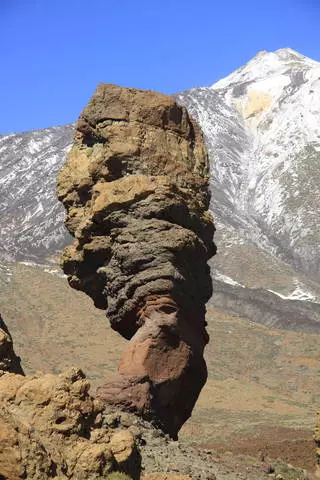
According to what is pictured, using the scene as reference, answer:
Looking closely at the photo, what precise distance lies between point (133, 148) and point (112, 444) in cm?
1236

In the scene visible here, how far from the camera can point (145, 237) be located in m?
20.8

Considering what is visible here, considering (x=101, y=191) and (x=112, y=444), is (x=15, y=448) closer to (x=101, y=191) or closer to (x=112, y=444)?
(x=112, y=444)

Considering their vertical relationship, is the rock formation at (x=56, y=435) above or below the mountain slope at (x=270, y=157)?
below

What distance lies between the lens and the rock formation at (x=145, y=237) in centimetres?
1991

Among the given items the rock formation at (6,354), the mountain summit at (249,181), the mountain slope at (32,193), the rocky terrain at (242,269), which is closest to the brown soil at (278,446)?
the rocky terrain at (242,269)

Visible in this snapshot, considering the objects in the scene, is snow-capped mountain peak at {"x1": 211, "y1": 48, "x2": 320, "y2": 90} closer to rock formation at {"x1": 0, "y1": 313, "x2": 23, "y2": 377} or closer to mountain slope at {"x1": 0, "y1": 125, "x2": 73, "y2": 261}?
mountain slope at {"x1": 0, "y1": 125, "x2": 73, "y2": 261}

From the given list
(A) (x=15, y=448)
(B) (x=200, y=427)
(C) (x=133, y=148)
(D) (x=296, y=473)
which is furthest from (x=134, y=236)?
(B) (x=200, y=427)

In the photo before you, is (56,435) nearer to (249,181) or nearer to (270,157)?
Answer: (249,181)

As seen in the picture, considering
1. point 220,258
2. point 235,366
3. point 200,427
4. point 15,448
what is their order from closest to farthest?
point 15,448 → point 200,427 → point 235,366 → point 220,258

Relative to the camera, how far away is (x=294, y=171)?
13275 centimetres

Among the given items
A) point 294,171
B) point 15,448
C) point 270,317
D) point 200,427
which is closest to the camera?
point 15,448

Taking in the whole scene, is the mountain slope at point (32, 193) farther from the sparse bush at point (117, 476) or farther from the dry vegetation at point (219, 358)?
the sparse bush at point (117, 476)

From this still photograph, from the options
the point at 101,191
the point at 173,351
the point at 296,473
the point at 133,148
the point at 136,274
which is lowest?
the point at 296,473

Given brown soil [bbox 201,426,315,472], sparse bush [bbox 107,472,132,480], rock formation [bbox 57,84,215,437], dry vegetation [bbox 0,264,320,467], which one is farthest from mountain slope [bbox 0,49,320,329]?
sparse bush [bbox 107,472,132,480]
